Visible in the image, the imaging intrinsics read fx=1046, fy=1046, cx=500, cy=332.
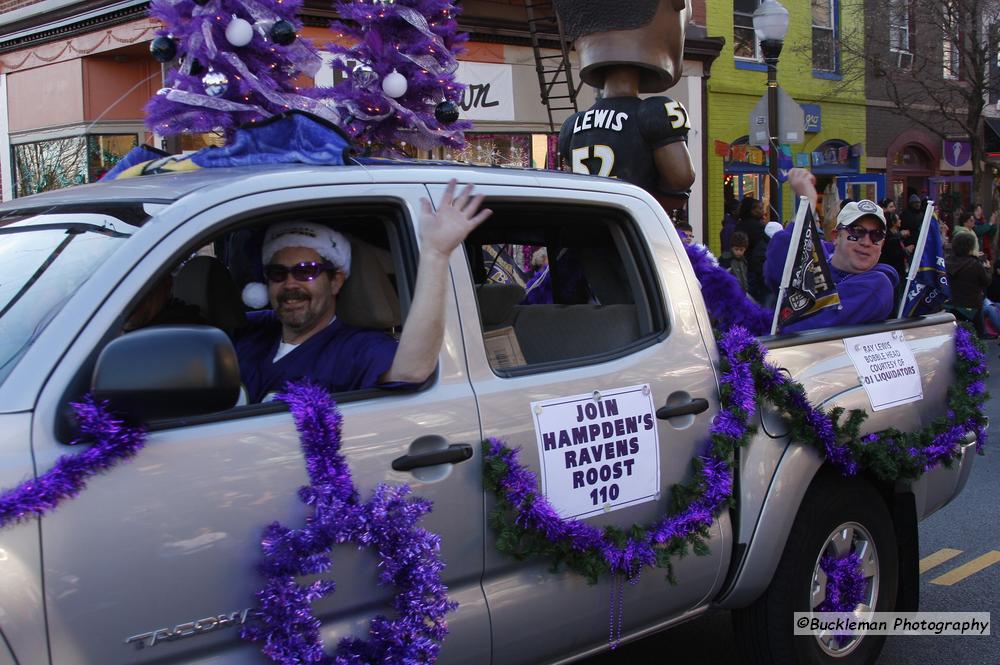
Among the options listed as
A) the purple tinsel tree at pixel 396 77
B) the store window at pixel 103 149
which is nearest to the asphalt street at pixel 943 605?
the purple tinsel tree at pixel 396 77

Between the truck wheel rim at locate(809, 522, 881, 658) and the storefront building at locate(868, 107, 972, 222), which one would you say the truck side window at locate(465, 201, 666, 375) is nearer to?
the truck wheel rim at locate(809, 522, 881, 658)

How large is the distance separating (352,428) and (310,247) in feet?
2.30

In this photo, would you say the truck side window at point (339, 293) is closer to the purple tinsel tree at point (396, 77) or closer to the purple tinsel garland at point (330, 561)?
the purple tinsel garland at point (330, 561)

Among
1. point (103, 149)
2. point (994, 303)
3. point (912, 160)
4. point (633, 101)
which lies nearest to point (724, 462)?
point (633, 101)

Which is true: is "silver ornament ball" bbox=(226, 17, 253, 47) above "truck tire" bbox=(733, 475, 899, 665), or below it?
above

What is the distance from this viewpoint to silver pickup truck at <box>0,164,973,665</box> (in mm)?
2164

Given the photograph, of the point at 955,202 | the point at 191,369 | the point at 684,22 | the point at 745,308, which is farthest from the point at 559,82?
the point at 191,369

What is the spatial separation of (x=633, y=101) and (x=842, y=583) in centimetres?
408

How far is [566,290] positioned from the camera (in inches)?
169

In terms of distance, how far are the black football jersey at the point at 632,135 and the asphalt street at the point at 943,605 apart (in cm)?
286

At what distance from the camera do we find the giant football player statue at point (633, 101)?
6879 millimetres

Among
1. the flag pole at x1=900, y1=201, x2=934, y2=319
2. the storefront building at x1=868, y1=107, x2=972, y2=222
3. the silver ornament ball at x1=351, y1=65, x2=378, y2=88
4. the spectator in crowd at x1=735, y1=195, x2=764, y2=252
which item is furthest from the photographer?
the storefront building at x1=868, y1=107, x2=972, y2=222

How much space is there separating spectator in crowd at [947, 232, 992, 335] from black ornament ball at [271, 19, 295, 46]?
1042 cm

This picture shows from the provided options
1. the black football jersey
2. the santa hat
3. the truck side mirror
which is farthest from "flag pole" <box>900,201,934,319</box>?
the truck side mirror
